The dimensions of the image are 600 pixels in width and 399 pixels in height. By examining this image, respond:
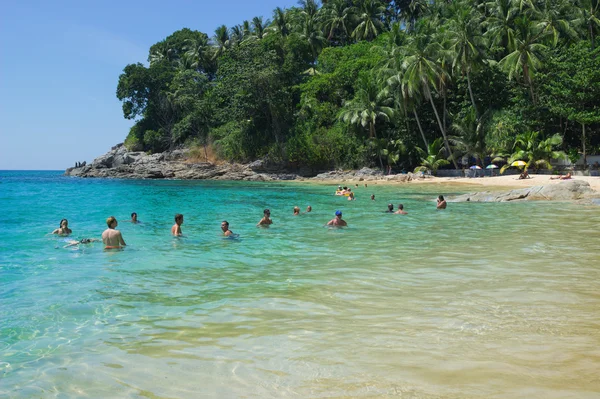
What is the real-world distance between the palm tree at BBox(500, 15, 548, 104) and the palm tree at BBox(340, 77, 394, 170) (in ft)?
40.2

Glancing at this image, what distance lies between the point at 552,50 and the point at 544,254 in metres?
42.4

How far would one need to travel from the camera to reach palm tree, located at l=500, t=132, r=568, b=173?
39.3 meters

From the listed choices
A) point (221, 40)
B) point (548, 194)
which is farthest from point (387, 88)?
point (221, 40)

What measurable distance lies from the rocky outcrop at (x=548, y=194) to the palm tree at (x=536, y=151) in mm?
16015

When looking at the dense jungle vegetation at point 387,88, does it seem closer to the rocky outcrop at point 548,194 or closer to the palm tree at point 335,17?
the palm tree at point 335,17

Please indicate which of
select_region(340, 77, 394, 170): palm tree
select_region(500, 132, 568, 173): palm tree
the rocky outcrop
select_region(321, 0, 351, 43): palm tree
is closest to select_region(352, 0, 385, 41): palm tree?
select_region(321, 0, 351, 43): palm tree

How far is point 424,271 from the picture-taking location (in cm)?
873

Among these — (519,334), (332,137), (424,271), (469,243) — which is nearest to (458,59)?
(332,137)

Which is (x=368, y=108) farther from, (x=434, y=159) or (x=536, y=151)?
(x=536, y=151)

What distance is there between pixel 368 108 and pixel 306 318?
45.4 meters

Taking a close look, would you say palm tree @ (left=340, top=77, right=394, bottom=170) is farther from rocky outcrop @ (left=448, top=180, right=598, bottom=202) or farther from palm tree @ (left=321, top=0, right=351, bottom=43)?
rocky outcrop @ (left=448, top=180, right=598, bottom=202)

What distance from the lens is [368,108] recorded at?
162 feet

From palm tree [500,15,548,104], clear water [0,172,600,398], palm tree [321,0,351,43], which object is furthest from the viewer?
palm tree [321,0,351,43]

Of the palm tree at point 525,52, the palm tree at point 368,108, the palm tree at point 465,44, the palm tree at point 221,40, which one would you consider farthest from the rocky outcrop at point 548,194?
the palm tree at point 221,40
